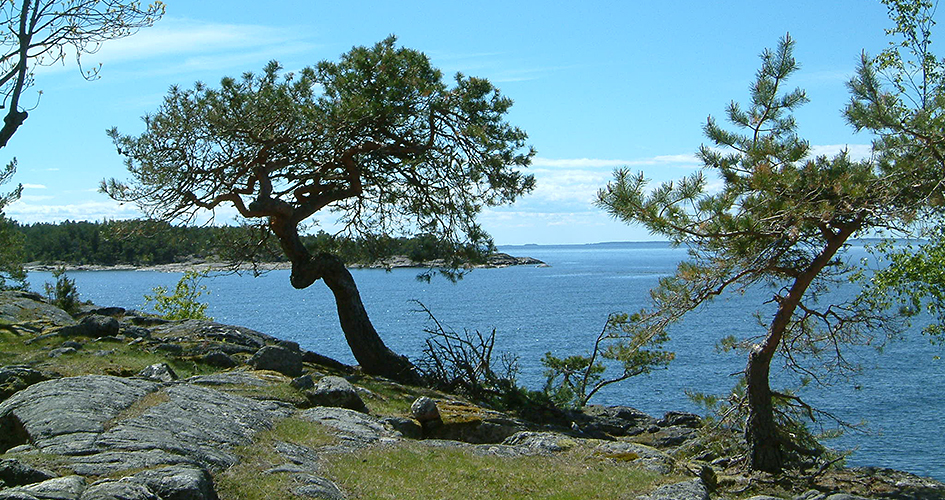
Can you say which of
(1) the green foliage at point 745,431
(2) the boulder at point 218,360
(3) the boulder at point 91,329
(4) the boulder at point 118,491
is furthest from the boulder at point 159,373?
(1) the green foliage at point 745,431

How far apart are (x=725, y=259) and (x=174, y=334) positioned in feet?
45.1

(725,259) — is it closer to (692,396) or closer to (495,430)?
(692,396)

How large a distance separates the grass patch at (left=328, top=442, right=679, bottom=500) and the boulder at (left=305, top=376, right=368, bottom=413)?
2.63 m

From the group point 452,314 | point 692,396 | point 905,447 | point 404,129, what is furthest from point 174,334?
point 452,314

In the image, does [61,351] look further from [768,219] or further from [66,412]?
[768,219]

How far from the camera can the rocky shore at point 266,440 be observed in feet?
25.2

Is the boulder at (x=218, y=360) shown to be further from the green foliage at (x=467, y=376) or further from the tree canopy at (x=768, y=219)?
the tree canopy at (x=768, y=219)

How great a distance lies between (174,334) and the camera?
→ 67.4ft

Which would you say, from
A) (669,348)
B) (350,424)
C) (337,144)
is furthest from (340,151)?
(669,348)

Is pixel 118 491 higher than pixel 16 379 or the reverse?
the reverse

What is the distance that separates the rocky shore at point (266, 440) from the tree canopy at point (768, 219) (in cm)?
219

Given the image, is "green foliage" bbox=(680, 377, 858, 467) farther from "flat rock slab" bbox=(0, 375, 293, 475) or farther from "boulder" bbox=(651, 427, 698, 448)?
"flat rock slab" bbox=(0, 375, 293, 475)

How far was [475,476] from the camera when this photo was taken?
9.56 m

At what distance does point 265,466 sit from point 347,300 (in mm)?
11046
